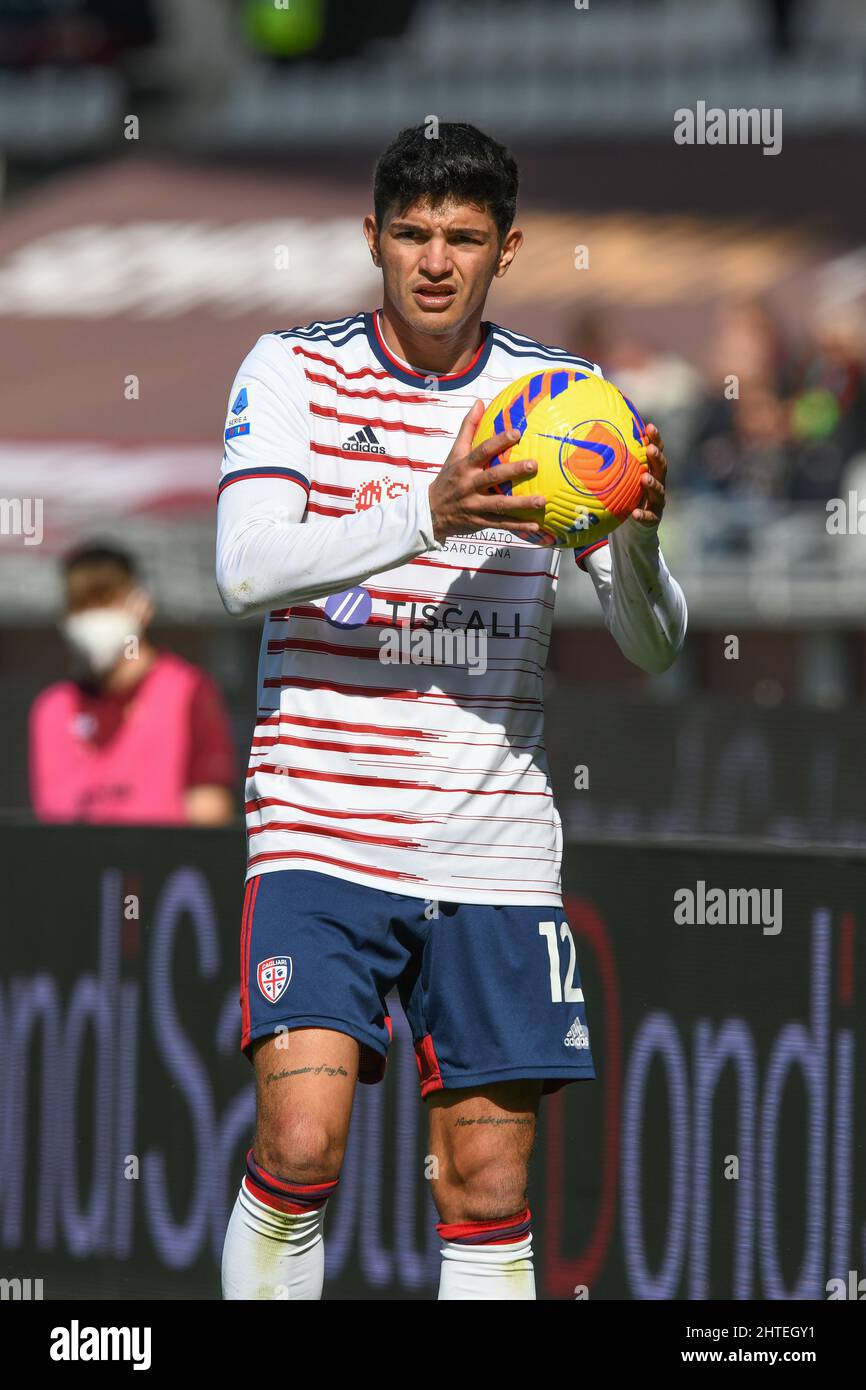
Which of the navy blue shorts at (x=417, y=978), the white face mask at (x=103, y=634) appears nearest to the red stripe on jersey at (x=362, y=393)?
the navy blue shorts at (x=417, y=978)

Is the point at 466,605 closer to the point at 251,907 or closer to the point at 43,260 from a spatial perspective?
the point at 251,907

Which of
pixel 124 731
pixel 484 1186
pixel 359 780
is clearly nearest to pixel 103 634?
pixel 124 731

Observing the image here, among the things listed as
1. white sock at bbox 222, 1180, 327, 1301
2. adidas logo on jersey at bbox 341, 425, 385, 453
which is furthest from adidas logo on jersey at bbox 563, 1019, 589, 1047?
adidas logo on jersey at bbox 341, 425, 385, 453

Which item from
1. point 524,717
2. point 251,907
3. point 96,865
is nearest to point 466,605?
point 524,717

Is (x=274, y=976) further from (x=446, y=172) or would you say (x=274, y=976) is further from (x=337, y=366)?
(x=446, y=172)

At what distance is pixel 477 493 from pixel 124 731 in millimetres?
3749

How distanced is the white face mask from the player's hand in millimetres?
3704

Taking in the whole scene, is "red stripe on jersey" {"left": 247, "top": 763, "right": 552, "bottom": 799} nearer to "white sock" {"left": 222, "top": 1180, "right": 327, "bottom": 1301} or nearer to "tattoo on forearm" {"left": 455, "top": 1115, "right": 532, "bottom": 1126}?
"tattoo on forearm" {"left": 455, "top": 1115, "right": 532, "bottom": 1126}

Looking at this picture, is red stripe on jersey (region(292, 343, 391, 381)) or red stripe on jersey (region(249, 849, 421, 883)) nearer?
red stripe on jersey (region(249, 849, 421, 883))

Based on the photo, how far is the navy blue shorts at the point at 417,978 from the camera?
391 cm

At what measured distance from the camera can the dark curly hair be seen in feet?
13.1

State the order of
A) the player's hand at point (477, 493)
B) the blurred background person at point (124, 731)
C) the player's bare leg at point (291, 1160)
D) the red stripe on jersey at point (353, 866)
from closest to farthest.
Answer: the player's hand at point (477, 493)
the player's bare leg at point (291, 1160)
the red stripe on jersey at point (353, 866)
the blurred background person at point (124, 731)

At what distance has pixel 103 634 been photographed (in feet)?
24.2

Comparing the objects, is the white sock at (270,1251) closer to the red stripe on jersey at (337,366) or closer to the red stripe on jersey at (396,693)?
the red stripe on jersey at (396,693)
